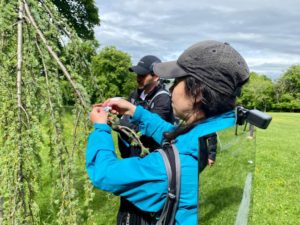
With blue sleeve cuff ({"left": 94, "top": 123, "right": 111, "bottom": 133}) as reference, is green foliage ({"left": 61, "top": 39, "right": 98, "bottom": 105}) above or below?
above

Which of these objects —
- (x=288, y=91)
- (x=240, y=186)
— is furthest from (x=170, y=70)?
(x=288, y=91)

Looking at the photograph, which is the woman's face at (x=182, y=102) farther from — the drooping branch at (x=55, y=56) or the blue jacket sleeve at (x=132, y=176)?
the drooping branch at (x=55, y=56)

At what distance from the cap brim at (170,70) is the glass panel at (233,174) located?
2.32ft

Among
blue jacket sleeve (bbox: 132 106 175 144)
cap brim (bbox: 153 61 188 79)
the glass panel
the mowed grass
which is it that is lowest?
the mowed grass

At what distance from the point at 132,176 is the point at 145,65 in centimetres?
299

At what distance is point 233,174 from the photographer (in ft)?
10.8

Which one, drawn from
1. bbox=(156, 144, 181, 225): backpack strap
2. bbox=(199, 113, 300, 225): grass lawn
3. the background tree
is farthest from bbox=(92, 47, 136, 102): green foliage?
the background tree

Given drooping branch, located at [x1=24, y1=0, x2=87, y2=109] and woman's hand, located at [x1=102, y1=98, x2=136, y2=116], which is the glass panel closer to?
woman's hand, located at [x1=102, y1=98, x2=136, y2=116]

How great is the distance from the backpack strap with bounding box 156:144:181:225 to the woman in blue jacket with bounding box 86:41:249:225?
19 millimetres

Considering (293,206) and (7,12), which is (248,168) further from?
(293,206)

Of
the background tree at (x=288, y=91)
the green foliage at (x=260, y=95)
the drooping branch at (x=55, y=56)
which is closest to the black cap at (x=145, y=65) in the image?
the drooping branch at (x=55, y=56)

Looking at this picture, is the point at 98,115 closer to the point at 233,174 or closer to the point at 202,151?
the point at 202,151

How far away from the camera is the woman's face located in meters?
1.85

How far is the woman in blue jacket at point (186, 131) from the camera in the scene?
1.69 metres
